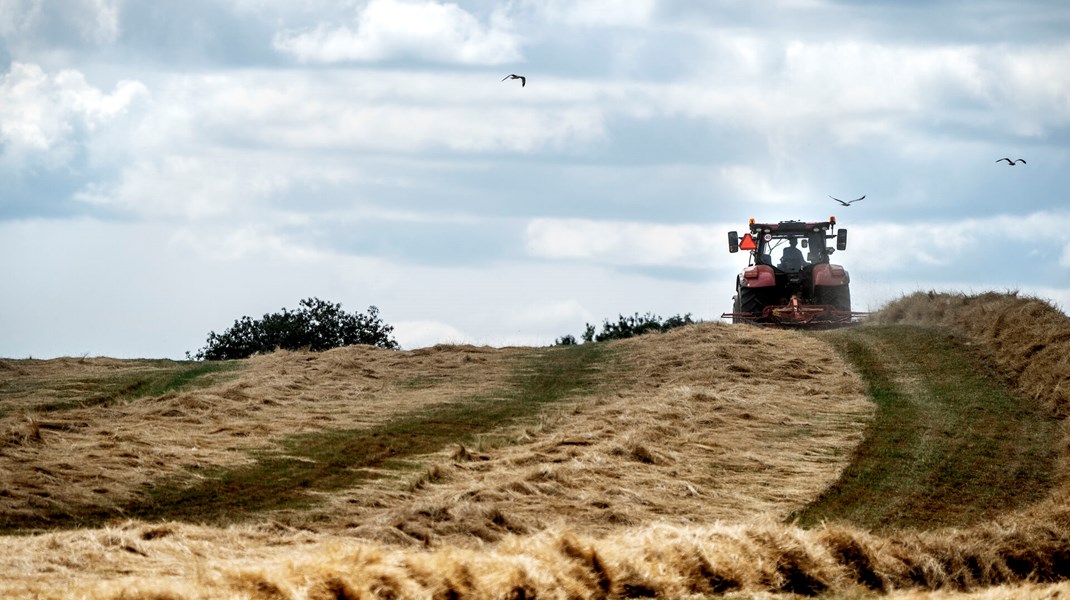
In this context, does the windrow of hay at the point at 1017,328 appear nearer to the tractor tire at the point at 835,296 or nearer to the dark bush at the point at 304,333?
the tractor tire at the point at 835,296

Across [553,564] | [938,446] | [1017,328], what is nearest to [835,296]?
[1017,328]

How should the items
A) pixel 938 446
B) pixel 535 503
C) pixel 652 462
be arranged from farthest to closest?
pixel 938 446
pixel 652 462
pixel 535 503

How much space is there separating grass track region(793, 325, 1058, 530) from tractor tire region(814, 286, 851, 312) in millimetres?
5741

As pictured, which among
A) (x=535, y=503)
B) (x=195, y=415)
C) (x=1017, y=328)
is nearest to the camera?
(x=535, y=503)

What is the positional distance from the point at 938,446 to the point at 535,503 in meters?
5.70

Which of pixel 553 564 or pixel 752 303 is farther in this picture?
pixel 752 303

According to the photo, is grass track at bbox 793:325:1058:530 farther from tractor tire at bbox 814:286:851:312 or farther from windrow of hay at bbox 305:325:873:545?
tractor tire at bbox 814:286:851:312

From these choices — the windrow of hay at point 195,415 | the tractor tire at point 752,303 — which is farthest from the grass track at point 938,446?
the windrow of hay at point 195,415

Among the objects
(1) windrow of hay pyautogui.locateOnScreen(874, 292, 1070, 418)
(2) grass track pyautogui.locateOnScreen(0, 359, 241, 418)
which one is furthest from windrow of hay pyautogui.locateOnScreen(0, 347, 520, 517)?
(1) windrow of hay pyautogui.locateOnScreen(874, 292, 1070, 418)

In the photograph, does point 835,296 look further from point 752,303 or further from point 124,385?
point 124,385

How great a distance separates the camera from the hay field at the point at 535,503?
8.32m

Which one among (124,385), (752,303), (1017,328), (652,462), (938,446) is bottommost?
(652,462)

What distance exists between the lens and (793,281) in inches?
1142

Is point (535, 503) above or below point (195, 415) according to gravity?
below
